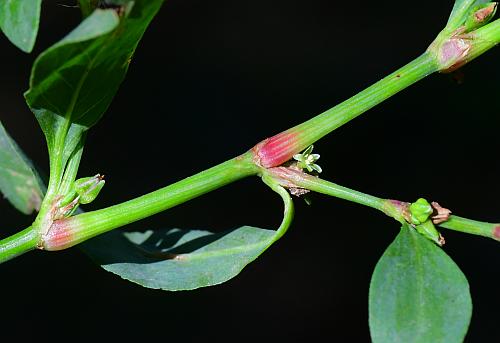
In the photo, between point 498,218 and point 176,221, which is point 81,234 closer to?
point 176,221

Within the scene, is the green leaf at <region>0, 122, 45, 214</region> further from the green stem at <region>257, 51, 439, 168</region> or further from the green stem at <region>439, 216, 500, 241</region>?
the green stem at <region>439, 216, 500, 241</region>

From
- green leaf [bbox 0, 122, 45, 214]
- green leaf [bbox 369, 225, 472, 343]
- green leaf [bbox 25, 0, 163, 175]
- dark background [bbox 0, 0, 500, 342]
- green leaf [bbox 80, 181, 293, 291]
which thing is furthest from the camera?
dark background [bbox 0, 0, 500, 342]

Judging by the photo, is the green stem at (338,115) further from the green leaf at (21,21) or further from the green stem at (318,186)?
the green leaf at (21,21)

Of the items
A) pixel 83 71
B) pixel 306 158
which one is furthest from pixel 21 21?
pixel 306 158

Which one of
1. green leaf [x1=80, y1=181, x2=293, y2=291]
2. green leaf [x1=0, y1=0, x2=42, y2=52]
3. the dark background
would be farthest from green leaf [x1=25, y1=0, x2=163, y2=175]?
the dark background

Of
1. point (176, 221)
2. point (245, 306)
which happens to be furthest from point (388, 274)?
point (245, 306)

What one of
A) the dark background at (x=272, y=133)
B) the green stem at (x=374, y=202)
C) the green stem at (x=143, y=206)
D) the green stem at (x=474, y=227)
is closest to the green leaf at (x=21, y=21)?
the green stem at (x=143, y=206)

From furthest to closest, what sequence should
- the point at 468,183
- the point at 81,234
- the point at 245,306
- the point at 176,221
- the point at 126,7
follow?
the point at 468,183 → the point at 245,306 → the point at 176,221 → the point at 81,234 → the point at 126,7

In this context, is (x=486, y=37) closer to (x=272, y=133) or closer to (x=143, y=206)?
(x=143, y=206)
